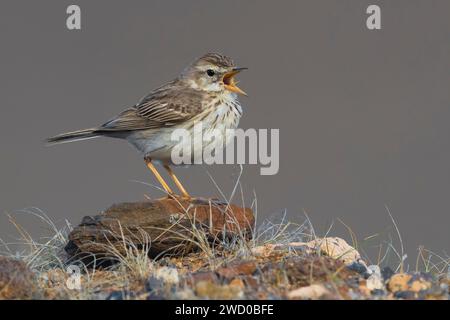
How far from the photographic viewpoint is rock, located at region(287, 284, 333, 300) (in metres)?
5.62

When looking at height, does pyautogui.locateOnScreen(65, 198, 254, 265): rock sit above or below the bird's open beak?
below

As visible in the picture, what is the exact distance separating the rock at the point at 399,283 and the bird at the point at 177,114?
264cm

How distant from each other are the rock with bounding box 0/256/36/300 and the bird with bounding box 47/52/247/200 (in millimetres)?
2141

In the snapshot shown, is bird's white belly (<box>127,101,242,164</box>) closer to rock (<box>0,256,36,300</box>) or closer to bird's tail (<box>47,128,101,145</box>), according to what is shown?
bird's tail (<box>47,128,101,145</box>)

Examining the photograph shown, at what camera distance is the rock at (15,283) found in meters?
6.12

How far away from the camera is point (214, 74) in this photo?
8828 millimetres

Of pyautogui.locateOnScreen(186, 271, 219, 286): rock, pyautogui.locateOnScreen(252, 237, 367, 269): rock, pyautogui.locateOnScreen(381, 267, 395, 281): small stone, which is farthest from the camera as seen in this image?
pyautogui.locateOnScreen(252, 237, 367, 269): rock

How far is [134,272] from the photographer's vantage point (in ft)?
22.2

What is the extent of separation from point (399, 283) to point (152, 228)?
8.33ft

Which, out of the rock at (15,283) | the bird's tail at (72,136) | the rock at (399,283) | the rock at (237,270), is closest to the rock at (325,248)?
the rock at (237,270)

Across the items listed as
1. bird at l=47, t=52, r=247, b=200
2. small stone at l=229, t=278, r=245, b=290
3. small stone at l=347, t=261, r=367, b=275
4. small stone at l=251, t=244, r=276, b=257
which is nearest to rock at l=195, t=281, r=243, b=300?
small stone at l=229, t=278, r=245, b=290

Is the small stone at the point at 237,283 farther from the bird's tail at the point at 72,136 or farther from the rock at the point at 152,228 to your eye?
the bird's tail at the point at 72,136

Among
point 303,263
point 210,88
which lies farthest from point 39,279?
point 210,88

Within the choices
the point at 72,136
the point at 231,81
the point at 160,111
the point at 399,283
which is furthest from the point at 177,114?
the point at 399,283
